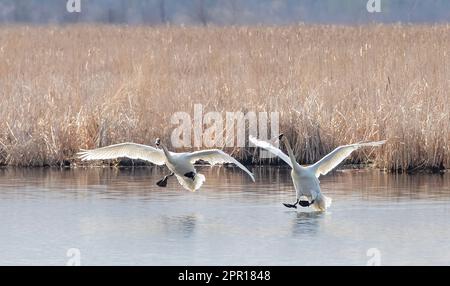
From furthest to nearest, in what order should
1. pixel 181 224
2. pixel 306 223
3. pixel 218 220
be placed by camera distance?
pixel 218 220
pixel 306 223
pixel 181 224

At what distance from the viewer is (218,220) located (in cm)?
1220

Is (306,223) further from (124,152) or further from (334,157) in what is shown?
(124,152)

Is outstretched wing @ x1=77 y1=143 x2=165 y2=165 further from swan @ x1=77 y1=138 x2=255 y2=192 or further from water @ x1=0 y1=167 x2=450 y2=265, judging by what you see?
water @ x1=0 y1=167 x2=450 y2=265

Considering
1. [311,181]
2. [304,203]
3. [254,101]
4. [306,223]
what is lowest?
A: [306,223]

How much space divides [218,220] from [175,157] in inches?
45.4

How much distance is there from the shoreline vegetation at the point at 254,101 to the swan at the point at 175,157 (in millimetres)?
2218

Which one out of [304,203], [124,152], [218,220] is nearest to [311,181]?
[304,203]

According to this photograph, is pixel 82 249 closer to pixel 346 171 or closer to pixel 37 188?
A: pixel 37 188

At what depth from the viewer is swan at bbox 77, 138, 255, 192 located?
13.0m

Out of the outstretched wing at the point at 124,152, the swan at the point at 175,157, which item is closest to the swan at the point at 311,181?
the swan at the point at 175,157

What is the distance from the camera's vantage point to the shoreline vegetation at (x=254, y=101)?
50.2 ft

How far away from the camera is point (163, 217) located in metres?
12.3

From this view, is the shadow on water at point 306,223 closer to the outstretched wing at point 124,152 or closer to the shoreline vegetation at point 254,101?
the outstretched wing at point 124,152

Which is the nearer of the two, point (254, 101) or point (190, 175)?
point (190, 175)
